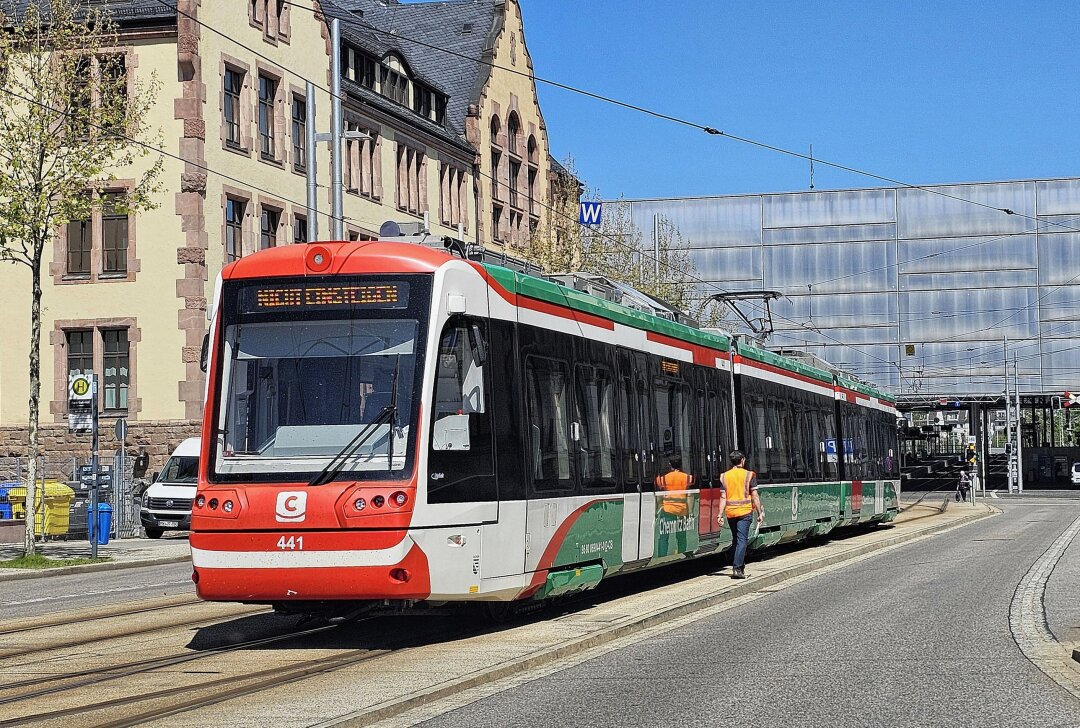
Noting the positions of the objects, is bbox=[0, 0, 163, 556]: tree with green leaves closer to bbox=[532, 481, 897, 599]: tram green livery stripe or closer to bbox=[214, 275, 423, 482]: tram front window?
bbox=[532, 481, 897, 599]: tram green livery stripe

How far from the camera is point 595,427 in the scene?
15.9m

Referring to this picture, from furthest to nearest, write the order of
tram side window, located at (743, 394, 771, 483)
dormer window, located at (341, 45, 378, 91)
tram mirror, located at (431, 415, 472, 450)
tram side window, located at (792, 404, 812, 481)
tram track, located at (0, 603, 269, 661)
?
1. dormer window, located at (341, 45, 378, 91)
2. tram side window, located at (792, 404, 812, 481)
3. tram side window, located at (743, 394, 771, 483)
4. tram track, located at (0, 603, 269, 661)
5. tram mirror, located at (431, 415, 472, 450)

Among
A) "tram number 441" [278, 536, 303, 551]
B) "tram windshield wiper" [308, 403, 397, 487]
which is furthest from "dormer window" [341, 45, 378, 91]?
"tram number 441" [278, 536, 303, 551]

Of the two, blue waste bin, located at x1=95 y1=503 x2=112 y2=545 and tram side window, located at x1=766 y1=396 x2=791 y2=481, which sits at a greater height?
tram side window, located at x1=766 y1=396 x2=791 y2=481

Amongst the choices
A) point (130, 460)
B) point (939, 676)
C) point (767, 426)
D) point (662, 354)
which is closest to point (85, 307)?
point (130, 460)

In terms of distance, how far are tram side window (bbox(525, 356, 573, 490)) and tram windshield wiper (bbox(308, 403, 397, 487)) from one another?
1939 mm

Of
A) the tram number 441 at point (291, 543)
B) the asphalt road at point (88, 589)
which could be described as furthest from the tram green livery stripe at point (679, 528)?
the asphalt road at point (88, 589)

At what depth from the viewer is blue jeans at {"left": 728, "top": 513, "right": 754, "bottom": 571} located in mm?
19531

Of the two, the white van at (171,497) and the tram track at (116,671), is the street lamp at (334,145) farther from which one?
the tram track at (116,671)

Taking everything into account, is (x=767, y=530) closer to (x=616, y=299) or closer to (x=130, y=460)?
(x=616, y=299)

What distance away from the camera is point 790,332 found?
92188 mm

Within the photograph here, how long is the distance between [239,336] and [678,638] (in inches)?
172

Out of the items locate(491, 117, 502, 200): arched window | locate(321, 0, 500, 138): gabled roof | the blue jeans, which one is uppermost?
locate(321, 0, 500, 138): gabled roof

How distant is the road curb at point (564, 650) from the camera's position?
9084 mm
